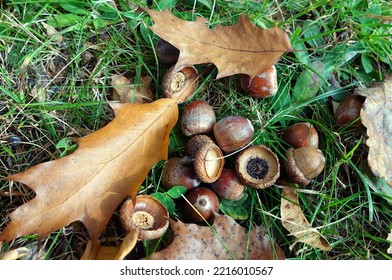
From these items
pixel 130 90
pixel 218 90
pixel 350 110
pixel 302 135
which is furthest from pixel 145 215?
pixel 350 110

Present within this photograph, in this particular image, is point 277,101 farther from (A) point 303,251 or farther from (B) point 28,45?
(B) point 28,45

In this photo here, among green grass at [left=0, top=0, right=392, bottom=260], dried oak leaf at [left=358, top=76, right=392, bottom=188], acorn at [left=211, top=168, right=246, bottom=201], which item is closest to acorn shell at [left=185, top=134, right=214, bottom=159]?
green grass at [left=0, top=0, right=392, bottom=260]

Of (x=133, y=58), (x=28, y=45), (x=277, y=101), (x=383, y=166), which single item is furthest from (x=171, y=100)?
(x=383, y=166)

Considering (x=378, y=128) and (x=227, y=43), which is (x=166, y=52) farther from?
(x=378, y=128)

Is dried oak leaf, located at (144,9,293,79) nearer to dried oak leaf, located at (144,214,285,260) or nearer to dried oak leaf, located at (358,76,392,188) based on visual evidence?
dried oak leaf, located at (358,76,392,188)

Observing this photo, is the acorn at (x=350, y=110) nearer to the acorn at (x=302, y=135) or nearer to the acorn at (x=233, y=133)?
the acorn at (x=302, y=135)
